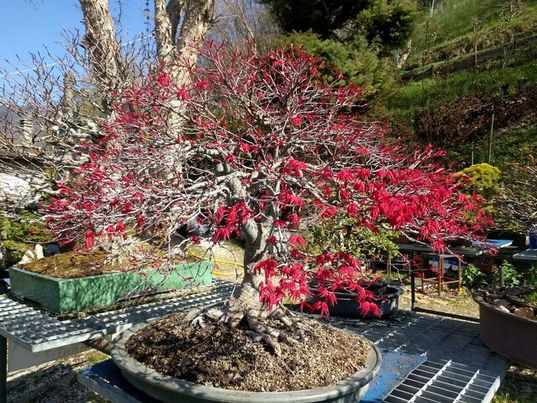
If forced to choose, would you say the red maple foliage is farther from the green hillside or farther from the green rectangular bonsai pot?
the green hillside

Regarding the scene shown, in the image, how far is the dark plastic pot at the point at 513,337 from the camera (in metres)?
2.61

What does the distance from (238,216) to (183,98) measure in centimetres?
77

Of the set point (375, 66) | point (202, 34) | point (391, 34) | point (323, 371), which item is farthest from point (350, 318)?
point (391, 34)

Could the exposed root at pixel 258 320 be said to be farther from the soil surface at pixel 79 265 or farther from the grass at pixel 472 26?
the grass at pixel 472 26

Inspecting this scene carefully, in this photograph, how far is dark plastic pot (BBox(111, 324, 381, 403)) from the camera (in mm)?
1539

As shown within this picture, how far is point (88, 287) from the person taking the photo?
2.55m

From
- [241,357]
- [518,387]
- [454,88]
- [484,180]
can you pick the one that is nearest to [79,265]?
[241,357]

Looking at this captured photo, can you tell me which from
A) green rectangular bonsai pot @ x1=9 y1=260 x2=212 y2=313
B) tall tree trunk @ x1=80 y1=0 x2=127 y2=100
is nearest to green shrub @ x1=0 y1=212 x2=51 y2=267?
tall tree trunk @ x1=80 y1=0 x2=127 y2=100

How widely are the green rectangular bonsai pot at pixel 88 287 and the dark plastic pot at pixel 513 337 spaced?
6.19 ft

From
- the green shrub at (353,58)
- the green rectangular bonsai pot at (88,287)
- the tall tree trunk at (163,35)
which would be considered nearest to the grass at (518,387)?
the green rectangular bonsai pot at (88,287)

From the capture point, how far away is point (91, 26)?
181 inches

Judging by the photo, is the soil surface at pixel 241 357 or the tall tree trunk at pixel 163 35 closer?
the soil surface at pixel 241 357

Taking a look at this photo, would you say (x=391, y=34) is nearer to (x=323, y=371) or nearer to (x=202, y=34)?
(x=202, y=34)

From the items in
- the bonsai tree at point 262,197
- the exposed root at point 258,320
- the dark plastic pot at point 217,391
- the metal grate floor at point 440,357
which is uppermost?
the bonsai tree at point 262,197
